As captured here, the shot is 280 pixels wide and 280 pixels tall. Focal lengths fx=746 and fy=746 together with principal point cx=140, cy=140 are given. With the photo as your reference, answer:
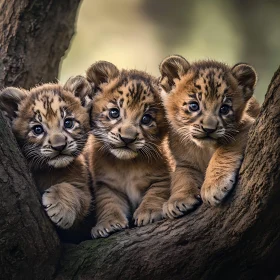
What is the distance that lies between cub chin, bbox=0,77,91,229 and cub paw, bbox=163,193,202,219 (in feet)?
2.30

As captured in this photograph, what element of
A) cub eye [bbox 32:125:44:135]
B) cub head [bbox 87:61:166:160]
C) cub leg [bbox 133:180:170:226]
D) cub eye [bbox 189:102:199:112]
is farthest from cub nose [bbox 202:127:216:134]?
cub eye [bbox 32:125:44:135]

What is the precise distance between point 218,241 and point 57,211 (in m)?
1.19

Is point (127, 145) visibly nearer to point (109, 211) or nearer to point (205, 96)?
point (109, 211)

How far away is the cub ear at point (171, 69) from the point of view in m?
6.27

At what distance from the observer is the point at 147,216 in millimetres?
5707

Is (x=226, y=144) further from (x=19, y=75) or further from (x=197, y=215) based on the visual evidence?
(x=19, y=75)

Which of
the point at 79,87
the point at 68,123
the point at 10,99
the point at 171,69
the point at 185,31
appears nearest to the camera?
the point at 68,123

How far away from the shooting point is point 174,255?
5324 mm

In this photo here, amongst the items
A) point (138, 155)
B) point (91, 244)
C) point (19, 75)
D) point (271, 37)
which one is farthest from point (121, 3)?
point (91, 244)

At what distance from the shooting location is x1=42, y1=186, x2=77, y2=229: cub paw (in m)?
5.44

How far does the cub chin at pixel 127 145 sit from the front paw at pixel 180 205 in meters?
0.31

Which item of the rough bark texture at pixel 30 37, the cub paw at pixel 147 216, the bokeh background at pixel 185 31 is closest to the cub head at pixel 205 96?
the cub paw at pixel 147 216

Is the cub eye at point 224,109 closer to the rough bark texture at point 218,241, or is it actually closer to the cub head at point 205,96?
the cub head at point 205,96

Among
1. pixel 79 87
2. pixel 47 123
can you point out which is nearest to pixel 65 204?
pixel 47 123
